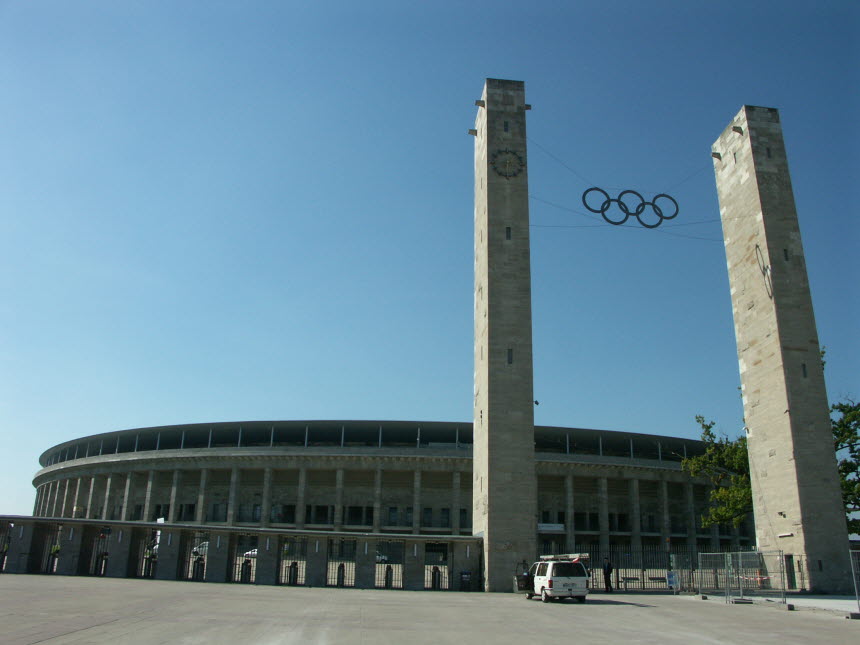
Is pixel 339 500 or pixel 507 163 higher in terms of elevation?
pixel 507 163

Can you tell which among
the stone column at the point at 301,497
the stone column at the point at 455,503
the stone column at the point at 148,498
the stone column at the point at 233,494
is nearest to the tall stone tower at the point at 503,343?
the stone column at the point at 455,503

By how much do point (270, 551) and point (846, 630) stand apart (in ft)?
87.3

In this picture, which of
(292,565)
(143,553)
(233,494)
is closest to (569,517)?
(233,494)

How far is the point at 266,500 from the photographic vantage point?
67812mm

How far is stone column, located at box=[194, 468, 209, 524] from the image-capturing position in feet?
226

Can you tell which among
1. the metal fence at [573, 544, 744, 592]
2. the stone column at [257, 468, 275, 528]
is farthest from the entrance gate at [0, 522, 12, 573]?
the stone column at [257, 468, 275, 528]

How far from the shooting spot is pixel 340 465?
6769cm

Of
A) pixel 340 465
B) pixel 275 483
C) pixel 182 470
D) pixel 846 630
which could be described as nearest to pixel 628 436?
pixel 340 465

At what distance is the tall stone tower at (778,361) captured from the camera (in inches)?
1336

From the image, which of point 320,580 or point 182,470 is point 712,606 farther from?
point 182,470

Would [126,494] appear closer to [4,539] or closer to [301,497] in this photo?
[301,497]

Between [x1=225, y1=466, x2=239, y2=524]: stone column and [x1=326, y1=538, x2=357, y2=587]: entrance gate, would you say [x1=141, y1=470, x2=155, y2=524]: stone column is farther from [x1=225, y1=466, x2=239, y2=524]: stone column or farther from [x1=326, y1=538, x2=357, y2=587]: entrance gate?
[x1=326, y1=538, x2=357, y2=587]: entrance gate

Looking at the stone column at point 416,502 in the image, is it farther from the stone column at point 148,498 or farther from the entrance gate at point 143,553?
the entrance gate at point 143,553

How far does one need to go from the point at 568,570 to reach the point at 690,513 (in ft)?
166
